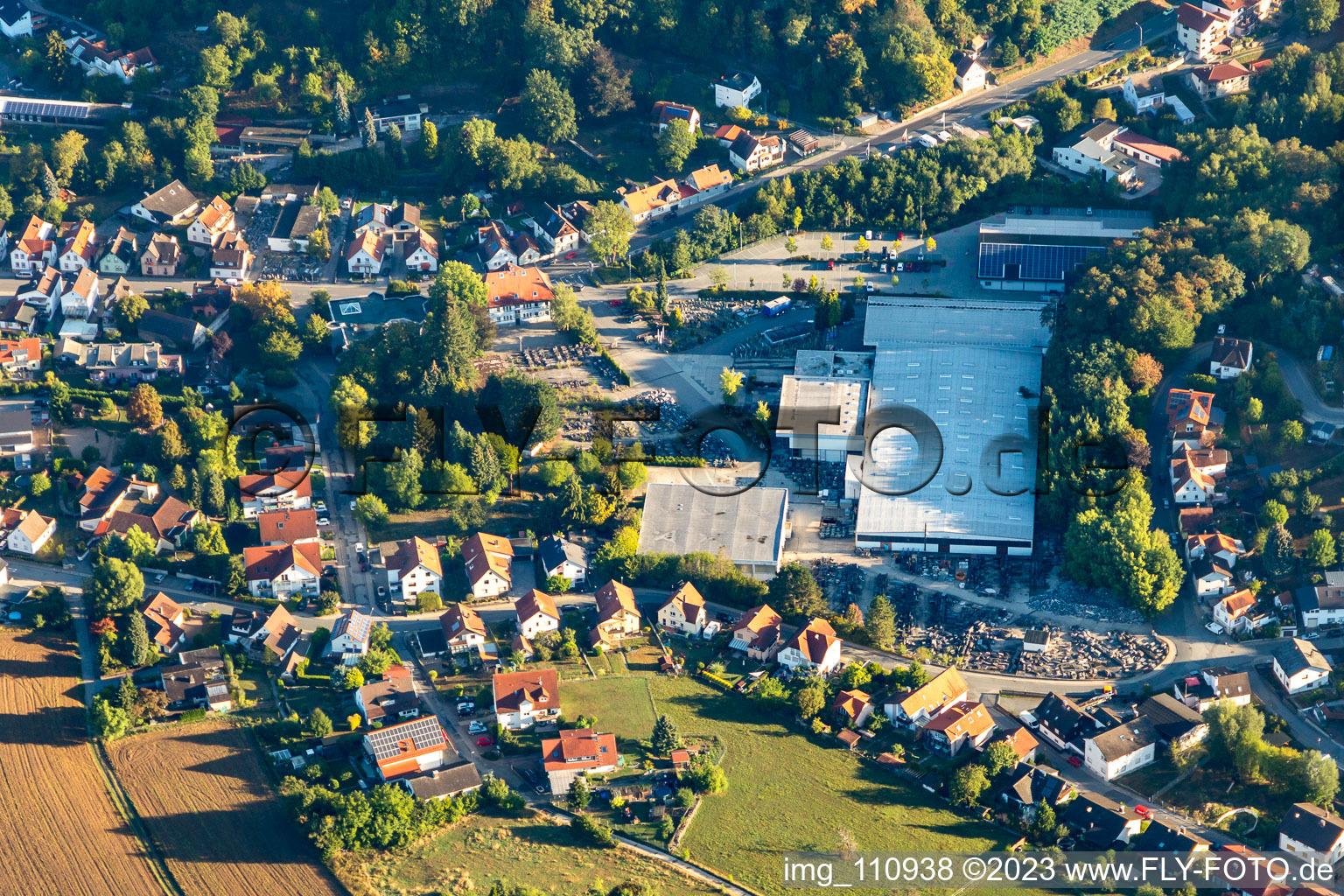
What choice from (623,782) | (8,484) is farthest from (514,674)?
(8,484)

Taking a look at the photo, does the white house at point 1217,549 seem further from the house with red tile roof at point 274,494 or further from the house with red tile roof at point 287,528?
the house with red tile roof at point 274,494

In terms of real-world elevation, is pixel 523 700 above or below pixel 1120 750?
above

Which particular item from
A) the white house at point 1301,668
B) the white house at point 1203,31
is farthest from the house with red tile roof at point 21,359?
the white house at point 1203,31

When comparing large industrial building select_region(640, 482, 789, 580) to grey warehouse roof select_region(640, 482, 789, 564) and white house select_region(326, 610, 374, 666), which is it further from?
white house select_region(326, 610, 374, 666)

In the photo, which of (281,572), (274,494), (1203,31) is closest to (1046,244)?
(1203,31)

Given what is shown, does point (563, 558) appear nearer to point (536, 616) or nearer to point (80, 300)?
point (536, 616)

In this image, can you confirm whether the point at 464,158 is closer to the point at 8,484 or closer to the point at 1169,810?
the point at 8,484

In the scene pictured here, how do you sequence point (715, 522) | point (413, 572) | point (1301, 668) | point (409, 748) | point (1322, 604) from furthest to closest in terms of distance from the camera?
point (715, 522)
point (413, 572)
point (1322, 604)
point (1301, 668)
point (409, 748)
